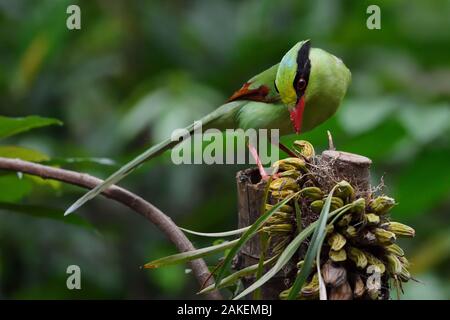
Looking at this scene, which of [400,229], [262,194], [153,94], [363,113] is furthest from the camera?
[153,94]

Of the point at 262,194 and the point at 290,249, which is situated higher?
the point at 262,194

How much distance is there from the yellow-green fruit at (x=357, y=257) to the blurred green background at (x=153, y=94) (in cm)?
166

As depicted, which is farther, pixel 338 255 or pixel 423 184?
pixel 423 184

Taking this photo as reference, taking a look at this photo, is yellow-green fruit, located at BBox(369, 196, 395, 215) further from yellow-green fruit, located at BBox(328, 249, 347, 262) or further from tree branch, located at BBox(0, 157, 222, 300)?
tree branch, located at BBox(0, 157, 222, 300)

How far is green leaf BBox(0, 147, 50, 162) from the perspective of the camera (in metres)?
1.75

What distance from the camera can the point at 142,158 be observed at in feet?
5.23

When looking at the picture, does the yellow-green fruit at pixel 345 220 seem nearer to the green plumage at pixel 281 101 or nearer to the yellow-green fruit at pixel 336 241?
the yellow-green fruit at pixel 336 241

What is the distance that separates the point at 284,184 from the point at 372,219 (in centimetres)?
16

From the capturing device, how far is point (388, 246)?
119cm

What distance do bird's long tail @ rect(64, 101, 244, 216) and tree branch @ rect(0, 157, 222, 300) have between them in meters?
0.03

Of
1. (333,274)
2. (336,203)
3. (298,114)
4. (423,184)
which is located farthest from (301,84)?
(423,184)

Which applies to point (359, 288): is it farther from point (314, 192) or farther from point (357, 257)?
point (314, 192)
